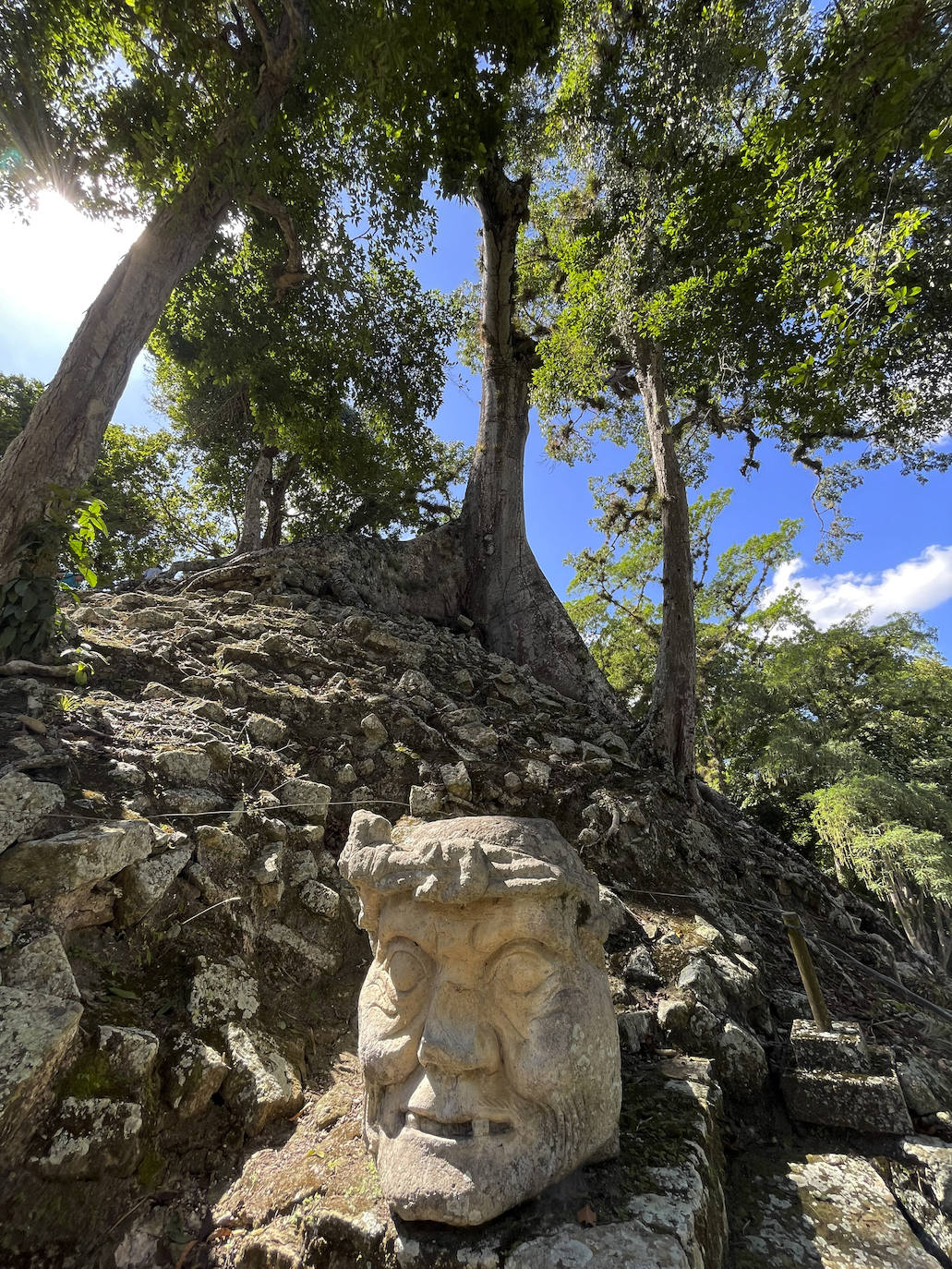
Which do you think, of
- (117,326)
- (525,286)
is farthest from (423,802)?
(525,286)

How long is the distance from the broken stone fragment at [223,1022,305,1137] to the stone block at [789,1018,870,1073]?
2044mm

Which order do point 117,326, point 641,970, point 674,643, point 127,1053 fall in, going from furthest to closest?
point 674,643
point 117,326
point 641,970
point 127,1053

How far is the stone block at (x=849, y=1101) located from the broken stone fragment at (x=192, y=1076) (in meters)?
2.24

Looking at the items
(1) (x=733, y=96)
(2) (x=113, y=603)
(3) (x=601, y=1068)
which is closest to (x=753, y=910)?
(3) (x=601, y=1068)

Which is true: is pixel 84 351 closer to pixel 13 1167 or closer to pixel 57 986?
pixel 57 986

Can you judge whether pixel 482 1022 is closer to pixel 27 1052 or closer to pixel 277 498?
pixel 27 1052

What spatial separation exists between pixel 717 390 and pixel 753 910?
5.43m

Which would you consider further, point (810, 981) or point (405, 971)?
point (810, 981)

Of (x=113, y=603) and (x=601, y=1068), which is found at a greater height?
(x=113, y=603)

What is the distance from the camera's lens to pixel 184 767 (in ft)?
10.3

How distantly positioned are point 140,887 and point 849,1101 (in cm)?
293

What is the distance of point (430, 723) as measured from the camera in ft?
15.4

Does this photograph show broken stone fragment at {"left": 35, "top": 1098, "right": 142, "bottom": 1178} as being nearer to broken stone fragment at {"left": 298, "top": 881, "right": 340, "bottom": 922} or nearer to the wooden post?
broken stone fragment at {"left": 298, "top": 881, "right": 340, "bottom": 922}

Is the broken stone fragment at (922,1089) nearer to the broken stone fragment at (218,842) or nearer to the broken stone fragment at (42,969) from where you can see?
the broken stone fragment at (218,842)
